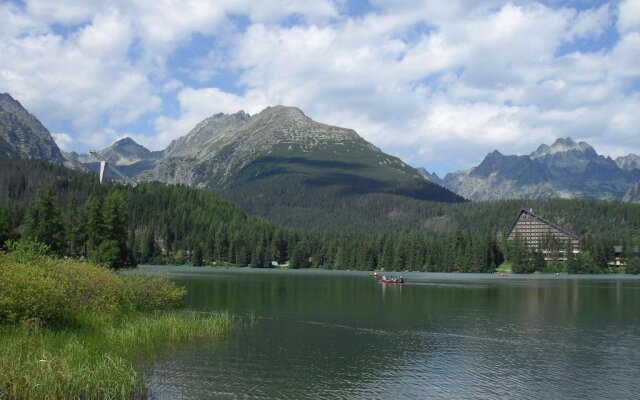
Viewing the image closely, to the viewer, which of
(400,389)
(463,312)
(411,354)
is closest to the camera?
(400,389)

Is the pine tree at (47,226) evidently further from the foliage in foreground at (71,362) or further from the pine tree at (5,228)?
the foliage in foreground at (71,362)

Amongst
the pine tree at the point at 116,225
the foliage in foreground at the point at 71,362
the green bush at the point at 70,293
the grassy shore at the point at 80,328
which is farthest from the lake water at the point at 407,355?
the pine tree at the point at 116,225

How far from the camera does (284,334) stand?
61.9 metres

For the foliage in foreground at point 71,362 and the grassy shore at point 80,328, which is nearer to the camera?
the foliage in foreground at point 71,362

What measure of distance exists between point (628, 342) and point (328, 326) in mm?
33026

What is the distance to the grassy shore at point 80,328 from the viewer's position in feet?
103

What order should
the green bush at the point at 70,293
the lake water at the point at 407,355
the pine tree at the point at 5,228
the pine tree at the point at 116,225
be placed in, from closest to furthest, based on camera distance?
the lake water at the point at 407,355 < the green bush at the point at 70,293 < the pine tree at the point at 5,228 < the pine tree at the point at 116,225

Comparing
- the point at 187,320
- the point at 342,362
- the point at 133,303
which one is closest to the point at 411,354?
the point at 342,362

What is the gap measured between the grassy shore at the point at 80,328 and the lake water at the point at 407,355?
355 centimetres

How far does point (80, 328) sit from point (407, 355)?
94.2ft

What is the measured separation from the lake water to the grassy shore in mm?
3549

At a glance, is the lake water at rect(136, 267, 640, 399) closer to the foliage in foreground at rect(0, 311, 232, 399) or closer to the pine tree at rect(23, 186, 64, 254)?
the foliage in foreground at rect(0, 311, 232, 399)

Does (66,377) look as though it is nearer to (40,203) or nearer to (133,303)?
(133,303)

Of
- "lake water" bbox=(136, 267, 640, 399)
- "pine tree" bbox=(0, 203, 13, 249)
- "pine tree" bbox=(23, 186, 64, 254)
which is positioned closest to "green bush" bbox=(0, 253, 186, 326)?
"lake water" bbox=(136, 267, 640, 399)
